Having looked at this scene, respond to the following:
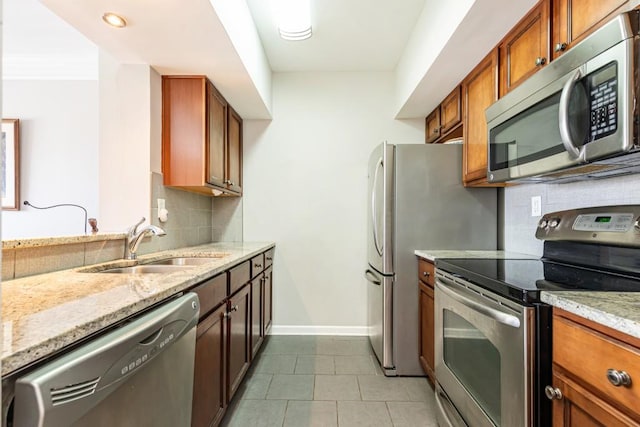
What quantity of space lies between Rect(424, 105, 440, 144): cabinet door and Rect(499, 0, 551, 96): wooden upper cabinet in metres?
0.97

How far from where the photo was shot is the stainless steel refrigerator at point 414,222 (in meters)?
2.25

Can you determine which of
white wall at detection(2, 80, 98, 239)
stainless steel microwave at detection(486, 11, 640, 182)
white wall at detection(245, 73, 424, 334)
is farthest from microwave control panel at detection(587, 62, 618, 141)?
white wall at detection(2, 80, 98, 239)

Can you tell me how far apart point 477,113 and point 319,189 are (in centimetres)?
153

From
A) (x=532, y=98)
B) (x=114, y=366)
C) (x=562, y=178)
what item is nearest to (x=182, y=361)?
(x=114, y=366)

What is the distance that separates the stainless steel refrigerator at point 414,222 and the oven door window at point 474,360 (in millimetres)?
634

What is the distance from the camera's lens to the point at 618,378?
732 millimetres

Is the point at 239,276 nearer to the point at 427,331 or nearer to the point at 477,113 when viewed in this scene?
the point at 427,331

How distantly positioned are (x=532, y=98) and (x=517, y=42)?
1.59ft

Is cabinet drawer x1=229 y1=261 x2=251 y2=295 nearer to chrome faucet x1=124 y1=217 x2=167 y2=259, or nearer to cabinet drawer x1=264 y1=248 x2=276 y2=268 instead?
chrome faucet x1=124 y1=217 x2=167 y2=259

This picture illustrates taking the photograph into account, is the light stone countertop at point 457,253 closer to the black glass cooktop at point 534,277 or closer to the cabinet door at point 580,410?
the black glass cooktop at point 534,277

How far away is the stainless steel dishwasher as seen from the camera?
0.58 meters

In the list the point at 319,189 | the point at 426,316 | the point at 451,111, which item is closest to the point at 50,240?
the point at 426,316

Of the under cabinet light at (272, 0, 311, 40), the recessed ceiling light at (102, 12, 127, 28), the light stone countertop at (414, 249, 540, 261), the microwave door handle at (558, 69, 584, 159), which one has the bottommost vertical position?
the light stone countertop at (414, 249, 540, 261)

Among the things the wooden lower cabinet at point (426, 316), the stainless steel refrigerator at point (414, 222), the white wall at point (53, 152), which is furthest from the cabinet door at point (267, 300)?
the white wall at point (53, 152)
